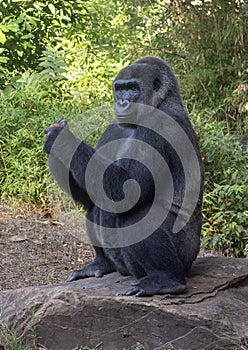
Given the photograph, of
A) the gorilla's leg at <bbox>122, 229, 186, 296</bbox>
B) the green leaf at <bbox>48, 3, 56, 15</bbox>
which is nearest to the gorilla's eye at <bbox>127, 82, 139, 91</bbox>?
the gorilla's leg at <bbox>122, 229, 186, 296</bbox>

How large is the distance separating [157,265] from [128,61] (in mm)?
5065

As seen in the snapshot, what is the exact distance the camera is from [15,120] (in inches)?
248

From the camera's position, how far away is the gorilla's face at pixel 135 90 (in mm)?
3383

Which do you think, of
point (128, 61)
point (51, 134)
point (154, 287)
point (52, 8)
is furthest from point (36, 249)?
point (128, 61)

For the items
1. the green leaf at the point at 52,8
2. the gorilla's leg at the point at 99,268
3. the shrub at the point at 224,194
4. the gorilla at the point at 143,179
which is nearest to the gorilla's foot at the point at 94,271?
the gorilla's leg at the point at 99,268

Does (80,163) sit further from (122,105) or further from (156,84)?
(156,84)

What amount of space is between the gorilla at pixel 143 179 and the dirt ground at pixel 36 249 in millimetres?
1302

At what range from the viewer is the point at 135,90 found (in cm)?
342

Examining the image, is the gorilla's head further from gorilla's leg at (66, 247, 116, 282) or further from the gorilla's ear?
gorilla's leg at (66, 247, 116, 282)

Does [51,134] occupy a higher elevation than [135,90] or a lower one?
lower

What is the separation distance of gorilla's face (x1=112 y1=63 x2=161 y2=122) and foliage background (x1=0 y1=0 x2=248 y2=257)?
6.13 feet

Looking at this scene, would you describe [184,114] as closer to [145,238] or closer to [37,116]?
[145,238]

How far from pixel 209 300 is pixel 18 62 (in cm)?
480

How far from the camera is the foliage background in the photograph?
5.48 m
